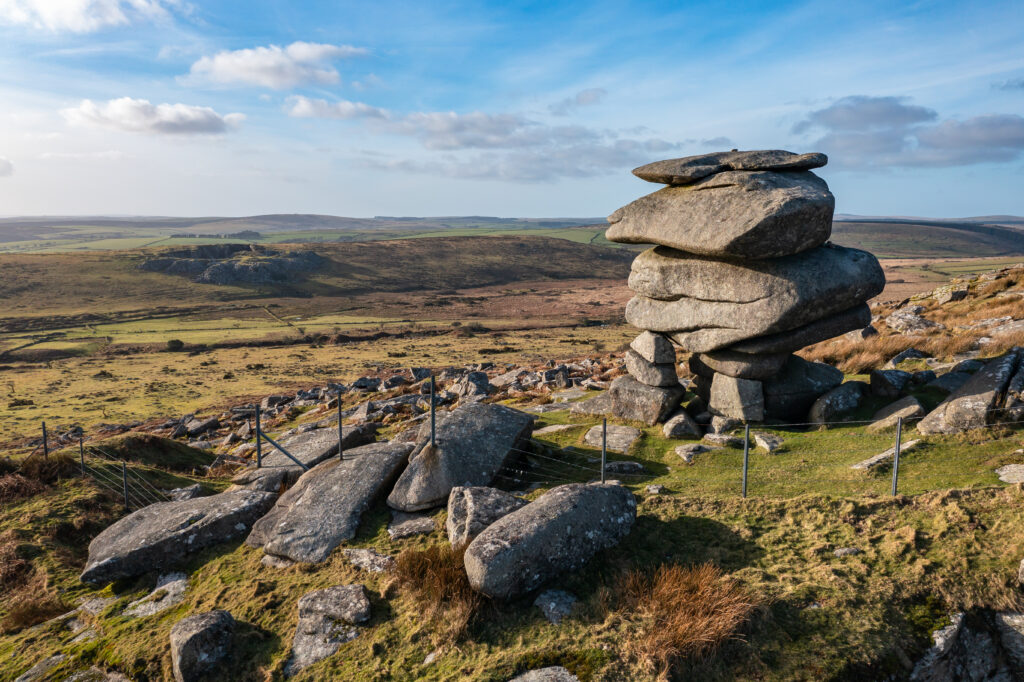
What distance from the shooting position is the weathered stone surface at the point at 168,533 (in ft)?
41.6

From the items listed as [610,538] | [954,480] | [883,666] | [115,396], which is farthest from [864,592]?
[115,396]

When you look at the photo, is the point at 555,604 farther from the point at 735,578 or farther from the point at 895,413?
the point at 895,413

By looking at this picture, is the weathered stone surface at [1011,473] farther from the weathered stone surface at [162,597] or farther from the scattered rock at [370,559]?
the weathered stone surface at [162,597]

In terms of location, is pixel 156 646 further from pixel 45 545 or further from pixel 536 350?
pixel 536 350

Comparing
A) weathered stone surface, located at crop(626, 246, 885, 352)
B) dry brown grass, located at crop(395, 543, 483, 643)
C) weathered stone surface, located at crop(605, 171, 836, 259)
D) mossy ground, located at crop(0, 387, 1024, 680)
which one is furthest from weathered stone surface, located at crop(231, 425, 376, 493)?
weathered stone surface, located at crop(605, 171, 836, 259)

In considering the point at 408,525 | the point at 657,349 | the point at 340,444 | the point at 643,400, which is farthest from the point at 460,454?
the point at 657,349

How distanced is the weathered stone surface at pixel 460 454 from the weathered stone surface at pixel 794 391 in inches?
336

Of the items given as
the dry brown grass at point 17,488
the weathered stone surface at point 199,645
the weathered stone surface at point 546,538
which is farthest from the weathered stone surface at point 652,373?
the dry brown grass at point 17,488

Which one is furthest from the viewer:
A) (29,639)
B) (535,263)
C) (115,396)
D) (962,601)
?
(535,263)

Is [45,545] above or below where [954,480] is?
below

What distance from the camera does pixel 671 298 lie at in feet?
67.2

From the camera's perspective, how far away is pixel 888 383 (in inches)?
762

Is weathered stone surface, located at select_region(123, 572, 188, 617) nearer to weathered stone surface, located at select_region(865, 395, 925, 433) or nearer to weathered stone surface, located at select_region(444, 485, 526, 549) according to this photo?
weathered stone surface, located at select_region(444, 485, 526, 549)

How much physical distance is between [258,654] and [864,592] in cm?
972
